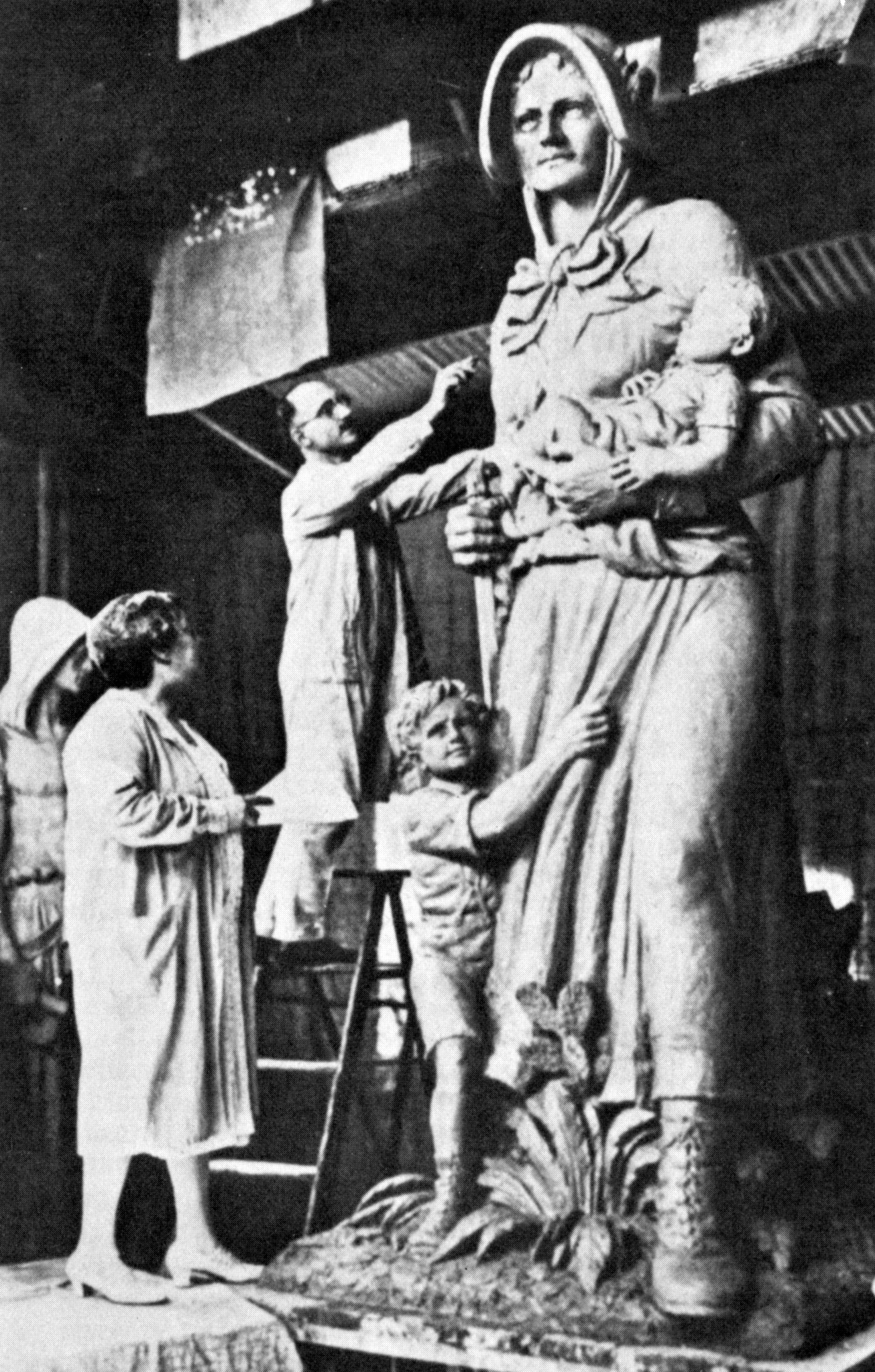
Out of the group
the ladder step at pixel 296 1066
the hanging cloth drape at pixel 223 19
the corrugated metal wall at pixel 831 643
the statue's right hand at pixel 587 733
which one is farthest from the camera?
the corrugated metal wall at pixel 831 643

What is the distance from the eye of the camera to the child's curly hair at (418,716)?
4488mm

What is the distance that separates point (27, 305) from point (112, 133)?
734 millimetres

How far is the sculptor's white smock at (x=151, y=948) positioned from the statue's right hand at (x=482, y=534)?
101 centimetres

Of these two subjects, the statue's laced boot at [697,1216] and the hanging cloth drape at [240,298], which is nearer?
the statue's laced boot at [697,1216]

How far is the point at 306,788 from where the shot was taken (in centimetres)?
510

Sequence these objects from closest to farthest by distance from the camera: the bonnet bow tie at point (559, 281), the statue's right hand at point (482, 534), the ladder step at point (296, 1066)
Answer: the bonnet bow tie at point (559, 281), the statue's right hand at point (482, 534), the ladder step at point (296, 1066)

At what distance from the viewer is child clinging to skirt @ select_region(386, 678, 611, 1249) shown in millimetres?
4320

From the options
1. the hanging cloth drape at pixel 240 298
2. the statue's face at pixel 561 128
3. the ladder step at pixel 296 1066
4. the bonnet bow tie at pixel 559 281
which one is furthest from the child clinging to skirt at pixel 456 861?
the hanging cloth drape at pixel 240 298

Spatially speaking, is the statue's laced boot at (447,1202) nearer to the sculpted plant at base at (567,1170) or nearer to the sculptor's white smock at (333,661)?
the sculpted plant at base at (567,1170)

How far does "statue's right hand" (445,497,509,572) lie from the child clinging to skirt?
369 millimetres

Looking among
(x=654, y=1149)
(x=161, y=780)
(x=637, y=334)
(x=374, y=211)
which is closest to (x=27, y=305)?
(x=374, y=211)

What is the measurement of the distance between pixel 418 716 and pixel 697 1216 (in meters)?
1.40

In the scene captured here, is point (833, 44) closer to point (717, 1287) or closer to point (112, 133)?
point (112, 133)

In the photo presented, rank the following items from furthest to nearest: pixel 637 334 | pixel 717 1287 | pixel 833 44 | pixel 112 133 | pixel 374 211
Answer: pixel 112 133 → pixel 374 211 → pixel 833 44 → pixel 637 334 → pixel 717 1287
